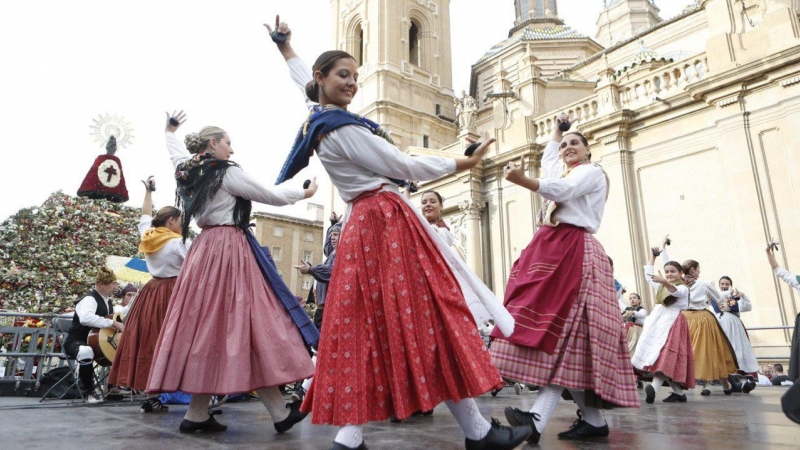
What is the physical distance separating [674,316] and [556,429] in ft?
12.5

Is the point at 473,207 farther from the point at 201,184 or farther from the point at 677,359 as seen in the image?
the point at 201,184

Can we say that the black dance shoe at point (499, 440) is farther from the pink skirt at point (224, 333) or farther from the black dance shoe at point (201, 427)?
the black dance shoe at point (201, 427)

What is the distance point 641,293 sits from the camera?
12664mm

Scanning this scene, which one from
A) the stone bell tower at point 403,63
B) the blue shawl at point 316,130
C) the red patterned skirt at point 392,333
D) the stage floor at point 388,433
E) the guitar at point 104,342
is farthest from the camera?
the stone bell tower at point 403,63

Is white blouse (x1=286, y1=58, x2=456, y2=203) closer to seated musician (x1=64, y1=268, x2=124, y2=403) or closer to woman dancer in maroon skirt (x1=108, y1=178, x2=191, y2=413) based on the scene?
woman dancer in maroon skirt (x1=108, y1=178, x2=191, y2=413)

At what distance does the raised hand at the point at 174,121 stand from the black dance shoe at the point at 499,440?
341cm

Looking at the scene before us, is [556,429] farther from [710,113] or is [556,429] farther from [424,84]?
[424,84]

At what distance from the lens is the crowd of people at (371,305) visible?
2.10 metres

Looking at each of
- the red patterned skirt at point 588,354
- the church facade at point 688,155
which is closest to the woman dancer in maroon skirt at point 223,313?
the red patterned skirt at point 588,354

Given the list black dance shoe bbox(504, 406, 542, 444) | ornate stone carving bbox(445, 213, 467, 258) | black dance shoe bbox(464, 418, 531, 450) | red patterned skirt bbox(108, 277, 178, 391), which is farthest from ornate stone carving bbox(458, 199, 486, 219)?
black dance shoe bbox(464, 418, 531, 450)

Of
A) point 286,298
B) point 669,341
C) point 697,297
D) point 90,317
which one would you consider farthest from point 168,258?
point 697,297

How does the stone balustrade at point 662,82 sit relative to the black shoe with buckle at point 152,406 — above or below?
above

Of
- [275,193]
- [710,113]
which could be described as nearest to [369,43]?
[710,113]

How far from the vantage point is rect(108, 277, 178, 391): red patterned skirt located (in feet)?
14.7
